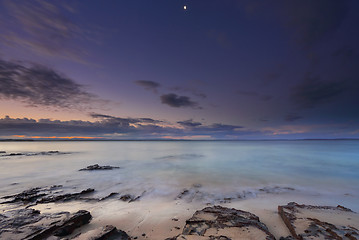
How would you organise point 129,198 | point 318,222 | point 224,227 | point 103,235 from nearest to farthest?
point 103,235
point 224,227
point 318,222
point 129,198

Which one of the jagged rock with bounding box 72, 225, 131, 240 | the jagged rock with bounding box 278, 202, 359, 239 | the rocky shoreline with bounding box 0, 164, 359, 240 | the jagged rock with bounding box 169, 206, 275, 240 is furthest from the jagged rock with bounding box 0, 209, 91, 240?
the jagged rock with bounding box 278, 202, 359, 239

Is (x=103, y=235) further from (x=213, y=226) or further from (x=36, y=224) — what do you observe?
(x=213, y=226)

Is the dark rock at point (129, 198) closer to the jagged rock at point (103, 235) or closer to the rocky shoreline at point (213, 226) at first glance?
the rocky shoreline at point (213, 226)

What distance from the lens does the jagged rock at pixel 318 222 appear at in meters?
4.37

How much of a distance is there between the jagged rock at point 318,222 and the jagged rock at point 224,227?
3.31ft

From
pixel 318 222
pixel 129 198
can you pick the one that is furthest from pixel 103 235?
pixel 318 222

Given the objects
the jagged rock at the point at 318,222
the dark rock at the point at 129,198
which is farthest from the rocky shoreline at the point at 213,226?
the dark rock at the point at 129,198

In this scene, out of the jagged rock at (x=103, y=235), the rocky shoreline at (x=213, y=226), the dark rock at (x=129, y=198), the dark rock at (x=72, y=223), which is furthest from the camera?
the dark rock at (x=129, y=198)

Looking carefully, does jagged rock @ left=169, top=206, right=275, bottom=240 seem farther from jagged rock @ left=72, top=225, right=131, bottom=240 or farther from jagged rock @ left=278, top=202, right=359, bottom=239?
jagged rock @ left=72, top=225, right=131, bottom=240

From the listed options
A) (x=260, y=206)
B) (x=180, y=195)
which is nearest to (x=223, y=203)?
(x=260, y=206)

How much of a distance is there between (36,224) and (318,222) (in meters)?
8.48

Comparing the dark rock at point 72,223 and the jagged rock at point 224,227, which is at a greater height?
the jagged rock at point 224,227

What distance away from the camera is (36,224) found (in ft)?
15.8

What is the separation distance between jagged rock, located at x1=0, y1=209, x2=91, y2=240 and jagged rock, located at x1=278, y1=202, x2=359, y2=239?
6675mm
